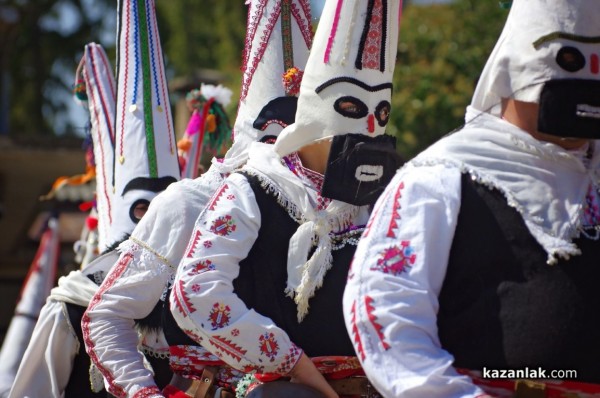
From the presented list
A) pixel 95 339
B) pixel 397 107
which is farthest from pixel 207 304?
pixel 397 107

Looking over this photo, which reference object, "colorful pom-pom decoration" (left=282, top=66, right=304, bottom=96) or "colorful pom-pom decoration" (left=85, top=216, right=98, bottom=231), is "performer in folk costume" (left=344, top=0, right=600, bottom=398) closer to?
"colorful pom-pom decoration" (left=282, top=66, right=304, bottom=96)

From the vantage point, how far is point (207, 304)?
3.04 meters

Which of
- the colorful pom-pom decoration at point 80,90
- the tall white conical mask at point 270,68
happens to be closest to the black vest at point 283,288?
the tall white conical mask at point 270,68

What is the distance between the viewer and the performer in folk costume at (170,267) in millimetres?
3458

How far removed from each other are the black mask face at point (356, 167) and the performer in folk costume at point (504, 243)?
25.3 inches

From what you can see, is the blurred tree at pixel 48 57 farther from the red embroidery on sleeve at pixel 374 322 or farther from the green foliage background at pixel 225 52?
the red embroidery on sleeve at pixel 374 322

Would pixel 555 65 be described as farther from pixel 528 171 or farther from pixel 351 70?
pixel 351 70

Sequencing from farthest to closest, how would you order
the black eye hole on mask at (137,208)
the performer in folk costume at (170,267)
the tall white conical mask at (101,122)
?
the tall white conical mask at (101,122)
the black eye hole on mask at (137,208)
the performer in folk costume at (170,267)

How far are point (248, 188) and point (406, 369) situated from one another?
1.11m

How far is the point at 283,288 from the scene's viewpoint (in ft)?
10.4

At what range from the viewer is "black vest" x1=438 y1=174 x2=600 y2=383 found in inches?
88.7

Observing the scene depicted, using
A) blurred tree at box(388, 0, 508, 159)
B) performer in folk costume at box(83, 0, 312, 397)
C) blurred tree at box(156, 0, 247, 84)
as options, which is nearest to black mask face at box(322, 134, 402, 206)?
performer in folk costume at box(83, 0, 312, 397)

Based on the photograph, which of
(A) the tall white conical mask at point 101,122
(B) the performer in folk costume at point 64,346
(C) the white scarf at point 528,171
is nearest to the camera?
(C) the white scarf at point 528,171

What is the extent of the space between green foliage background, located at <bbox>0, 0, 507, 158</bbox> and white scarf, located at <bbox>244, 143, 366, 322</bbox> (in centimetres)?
693
